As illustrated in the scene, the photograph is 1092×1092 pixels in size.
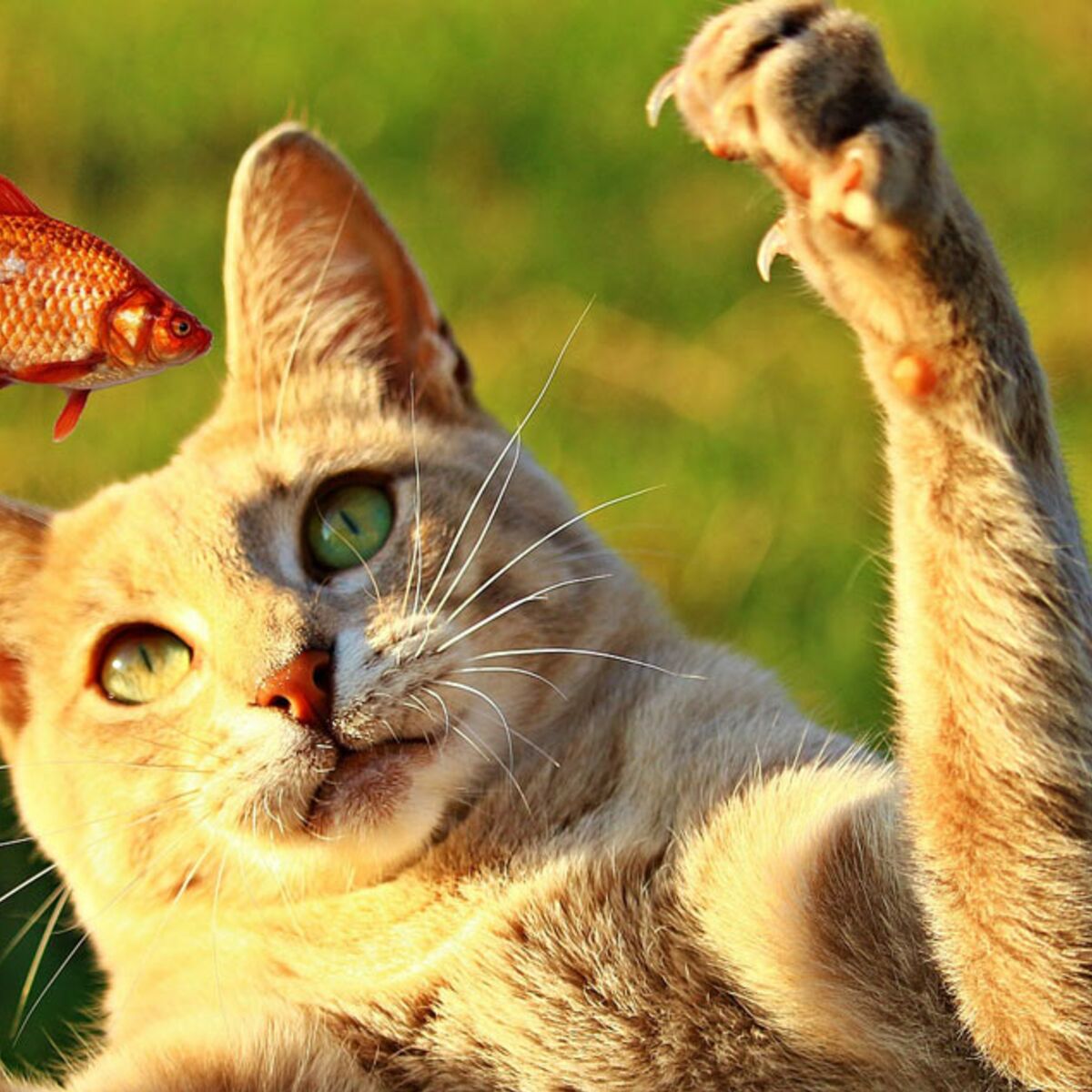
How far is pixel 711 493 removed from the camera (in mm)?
3680

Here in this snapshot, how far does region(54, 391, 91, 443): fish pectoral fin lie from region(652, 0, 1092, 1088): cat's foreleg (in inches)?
24.3

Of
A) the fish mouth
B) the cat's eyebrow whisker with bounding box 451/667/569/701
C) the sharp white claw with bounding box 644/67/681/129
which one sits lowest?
the fish mouth

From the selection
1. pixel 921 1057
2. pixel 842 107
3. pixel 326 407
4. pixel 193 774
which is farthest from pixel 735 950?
pixel 326 407

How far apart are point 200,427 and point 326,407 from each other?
0.70 feet

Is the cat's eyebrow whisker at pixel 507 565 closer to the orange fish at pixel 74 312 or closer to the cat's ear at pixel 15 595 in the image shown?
the cat's ear at pixel 15 595

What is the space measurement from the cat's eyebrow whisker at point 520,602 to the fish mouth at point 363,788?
0.13 meters

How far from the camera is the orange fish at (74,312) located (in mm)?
1029

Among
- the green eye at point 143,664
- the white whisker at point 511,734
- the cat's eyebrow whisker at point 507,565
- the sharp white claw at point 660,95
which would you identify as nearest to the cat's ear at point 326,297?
the cat's eyebrow whisker at point 507,565

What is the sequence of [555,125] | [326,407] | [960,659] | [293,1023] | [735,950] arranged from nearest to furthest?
[960,659] < [735,950] < [293,1023] < [326,407] < [555,125]

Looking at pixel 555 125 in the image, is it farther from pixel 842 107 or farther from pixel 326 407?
pixel 842 107

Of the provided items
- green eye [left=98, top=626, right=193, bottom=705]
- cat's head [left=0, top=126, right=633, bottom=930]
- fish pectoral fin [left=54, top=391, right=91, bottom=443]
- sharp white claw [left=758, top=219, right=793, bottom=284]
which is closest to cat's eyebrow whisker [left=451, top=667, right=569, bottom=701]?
cat's head [left=0, top=126, right=633, bottom=930]

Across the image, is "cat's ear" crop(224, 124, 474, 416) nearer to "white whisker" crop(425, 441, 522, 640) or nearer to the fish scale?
"white whisker" crop(425, 441, 522, 640)

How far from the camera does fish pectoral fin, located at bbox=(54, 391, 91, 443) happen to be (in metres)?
1.09

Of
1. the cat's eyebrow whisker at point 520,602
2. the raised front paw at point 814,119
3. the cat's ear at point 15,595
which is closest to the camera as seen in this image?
the raised front paw at point 814,119
